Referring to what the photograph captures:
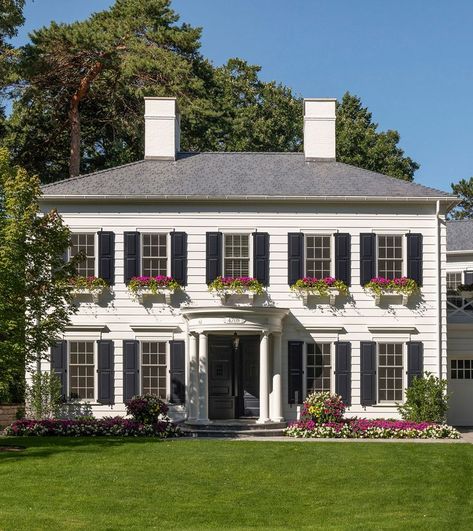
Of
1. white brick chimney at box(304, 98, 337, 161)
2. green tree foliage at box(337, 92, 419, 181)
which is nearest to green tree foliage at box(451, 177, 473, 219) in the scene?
green tree foliage at box(337, 92, 419, 181)

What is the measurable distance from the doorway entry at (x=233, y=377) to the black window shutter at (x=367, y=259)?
365 cm

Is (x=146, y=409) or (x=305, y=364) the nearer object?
(x=146, y=409)

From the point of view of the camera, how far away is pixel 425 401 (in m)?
28.4

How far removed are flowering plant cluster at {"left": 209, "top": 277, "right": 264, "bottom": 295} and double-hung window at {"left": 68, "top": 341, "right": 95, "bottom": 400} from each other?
13.5 ft

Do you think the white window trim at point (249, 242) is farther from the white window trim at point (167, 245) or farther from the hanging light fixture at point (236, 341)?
the hanging light fixture at point (236, 341)

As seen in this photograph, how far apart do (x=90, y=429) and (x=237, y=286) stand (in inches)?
232

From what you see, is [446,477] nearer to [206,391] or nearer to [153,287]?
[206,391]

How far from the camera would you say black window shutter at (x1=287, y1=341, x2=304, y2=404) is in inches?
1148

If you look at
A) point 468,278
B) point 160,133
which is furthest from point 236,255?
point 468,278

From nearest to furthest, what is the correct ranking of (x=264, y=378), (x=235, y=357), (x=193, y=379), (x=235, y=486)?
(x=235, y=486) < (x=264, y=378) < (x=193, y=379) < (x=235, y=357)

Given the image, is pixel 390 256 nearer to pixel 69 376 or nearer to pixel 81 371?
pixel 81 371

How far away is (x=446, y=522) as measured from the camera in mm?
15188

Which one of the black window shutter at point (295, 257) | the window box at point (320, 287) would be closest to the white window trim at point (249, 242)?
the black window shutter at point (295, 257)

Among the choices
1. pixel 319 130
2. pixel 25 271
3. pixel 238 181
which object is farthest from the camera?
pixel 319 130
